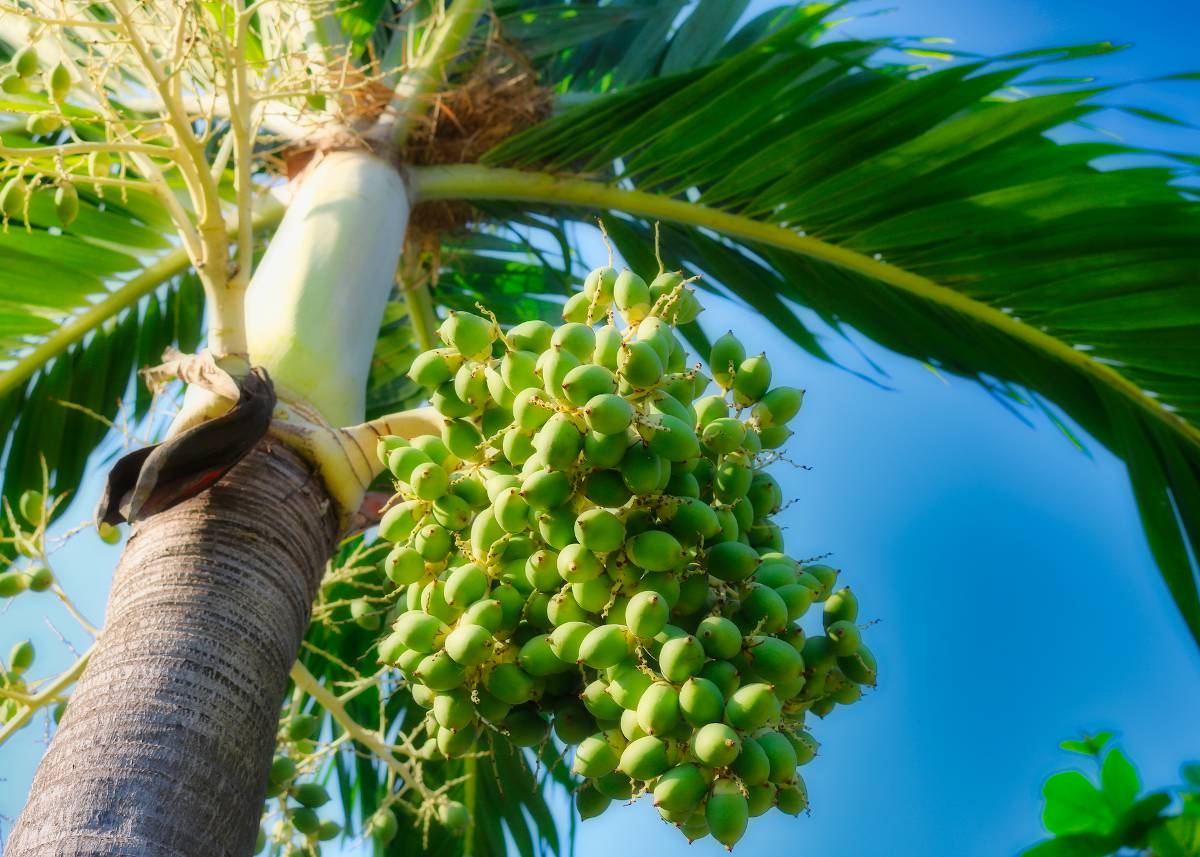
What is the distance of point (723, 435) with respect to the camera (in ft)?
4.93

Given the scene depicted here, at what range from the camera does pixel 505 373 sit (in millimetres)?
1491

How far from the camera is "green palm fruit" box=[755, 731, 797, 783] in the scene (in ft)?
4.24

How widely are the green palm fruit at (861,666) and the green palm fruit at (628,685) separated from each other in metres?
0.35

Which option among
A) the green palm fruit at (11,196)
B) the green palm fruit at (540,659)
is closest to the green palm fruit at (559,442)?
the green palm fruit at (540,659)

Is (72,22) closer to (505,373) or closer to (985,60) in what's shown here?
(505,373)

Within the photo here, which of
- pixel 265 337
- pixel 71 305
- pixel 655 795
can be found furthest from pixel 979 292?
pixel 71 305

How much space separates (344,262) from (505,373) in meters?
0.92

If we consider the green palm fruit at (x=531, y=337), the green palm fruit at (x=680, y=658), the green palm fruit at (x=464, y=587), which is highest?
the green palm fruit at (x=531, y=337)

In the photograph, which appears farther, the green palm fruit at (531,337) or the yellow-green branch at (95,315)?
the yellow-green branch at (95,315)

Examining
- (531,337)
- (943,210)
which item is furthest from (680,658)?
(943,210)

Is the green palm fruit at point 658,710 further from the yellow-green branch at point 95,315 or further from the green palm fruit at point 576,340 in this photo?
the yellow-green branch at point 95,315

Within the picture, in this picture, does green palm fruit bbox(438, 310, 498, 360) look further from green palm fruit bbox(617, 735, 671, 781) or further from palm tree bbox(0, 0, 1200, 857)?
green palm fruit bbox(617, 735, 671, 781)

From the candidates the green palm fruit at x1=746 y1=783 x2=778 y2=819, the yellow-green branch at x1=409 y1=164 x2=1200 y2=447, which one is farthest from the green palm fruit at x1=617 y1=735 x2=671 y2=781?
the yellow-green branch at x1=409 y1=164 x2=1200 y2=447

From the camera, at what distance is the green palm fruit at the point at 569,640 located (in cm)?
134
